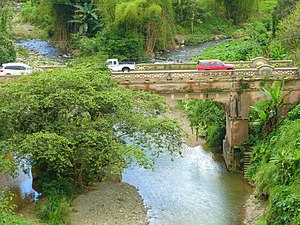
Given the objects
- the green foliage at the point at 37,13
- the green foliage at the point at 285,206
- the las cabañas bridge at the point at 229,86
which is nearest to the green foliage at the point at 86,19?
the green foliage at the point at 37,13

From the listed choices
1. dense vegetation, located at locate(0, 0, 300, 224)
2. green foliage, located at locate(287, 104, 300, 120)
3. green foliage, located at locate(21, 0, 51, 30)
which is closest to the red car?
dense vegetation, located at locate(0, 0, 300, 224)

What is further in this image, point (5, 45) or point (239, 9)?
point (239, 9)

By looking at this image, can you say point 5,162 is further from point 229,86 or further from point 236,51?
point 236,51

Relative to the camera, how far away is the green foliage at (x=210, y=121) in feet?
134

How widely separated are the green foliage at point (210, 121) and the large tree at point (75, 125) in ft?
Answer: 32.5

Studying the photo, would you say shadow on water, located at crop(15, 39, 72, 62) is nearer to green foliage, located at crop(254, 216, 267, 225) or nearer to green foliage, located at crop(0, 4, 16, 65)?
green foliage, located at crop(0, 4, 16, 65)

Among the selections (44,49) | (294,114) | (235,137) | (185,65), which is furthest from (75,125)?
(44,49)

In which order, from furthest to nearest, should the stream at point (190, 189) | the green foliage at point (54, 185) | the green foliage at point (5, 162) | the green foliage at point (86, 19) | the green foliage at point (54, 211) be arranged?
the green foliage at point (86, 19) < the stream at point (190, 189) < the green foliage at point (54, 185) < the green foliage at point (5, 162) < the green foliage at point (54, 211)

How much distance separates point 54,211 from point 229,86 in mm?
14367

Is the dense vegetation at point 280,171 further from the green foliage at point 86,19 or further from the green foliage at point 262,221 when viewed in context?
the green foliage at point 86,19

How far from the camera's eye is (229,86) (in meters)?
36.7

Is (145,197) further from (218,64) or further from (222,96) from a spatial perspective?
(218,64)

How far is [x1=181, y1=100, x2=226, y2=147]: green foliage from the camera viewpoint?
4078cm

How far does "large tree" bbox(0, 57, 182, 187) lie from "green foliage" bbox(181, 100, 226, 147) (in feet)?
32.5
